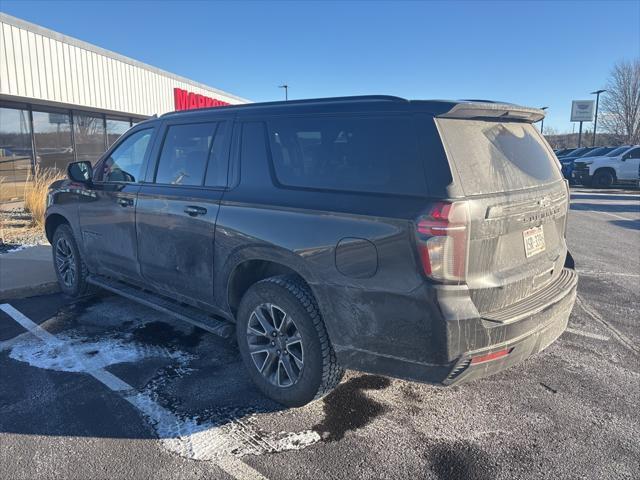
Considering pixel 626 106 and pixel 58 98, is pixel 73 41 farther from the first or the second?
pixel 626 106

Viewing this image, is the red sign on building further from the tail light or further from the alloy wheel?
the tail light

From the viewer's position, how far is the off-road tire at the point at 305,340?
295 centimetres

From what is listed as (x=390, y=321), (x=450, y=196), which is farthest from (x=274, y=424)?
(x=450, y=196)

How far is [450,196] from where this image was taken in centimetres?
246

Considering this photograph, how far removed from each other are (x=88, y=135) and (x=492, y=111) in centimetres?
1660

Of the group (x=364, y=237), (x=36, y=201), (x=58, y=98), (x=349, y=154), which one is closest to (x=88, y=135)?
(x=58, y=98)

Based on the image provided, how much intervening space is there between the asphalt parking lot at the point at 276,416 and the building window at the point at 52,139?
37.5 feet

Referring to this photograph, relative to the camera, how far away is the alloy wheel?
10.2 ft

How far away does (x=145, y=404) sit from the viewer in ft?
10.6

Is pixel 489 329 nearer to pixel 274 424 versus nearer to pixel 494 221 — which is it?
pixel 494 221

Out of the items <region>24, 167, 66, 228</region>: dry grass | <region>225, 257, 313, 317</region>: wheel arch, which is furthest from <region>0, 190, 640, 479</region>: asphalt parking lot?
<region>24, 167, 66, 228</region>: dry grass

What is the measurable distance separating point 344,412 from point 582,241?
771cm

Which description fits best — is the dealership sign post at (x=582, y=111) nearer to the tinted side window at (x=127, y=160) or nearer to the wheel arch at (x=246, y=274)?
the tinted side window at (x=127, y=160)

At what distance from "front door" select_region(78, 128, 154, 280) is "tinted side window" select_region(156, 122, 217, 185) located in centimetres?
33
